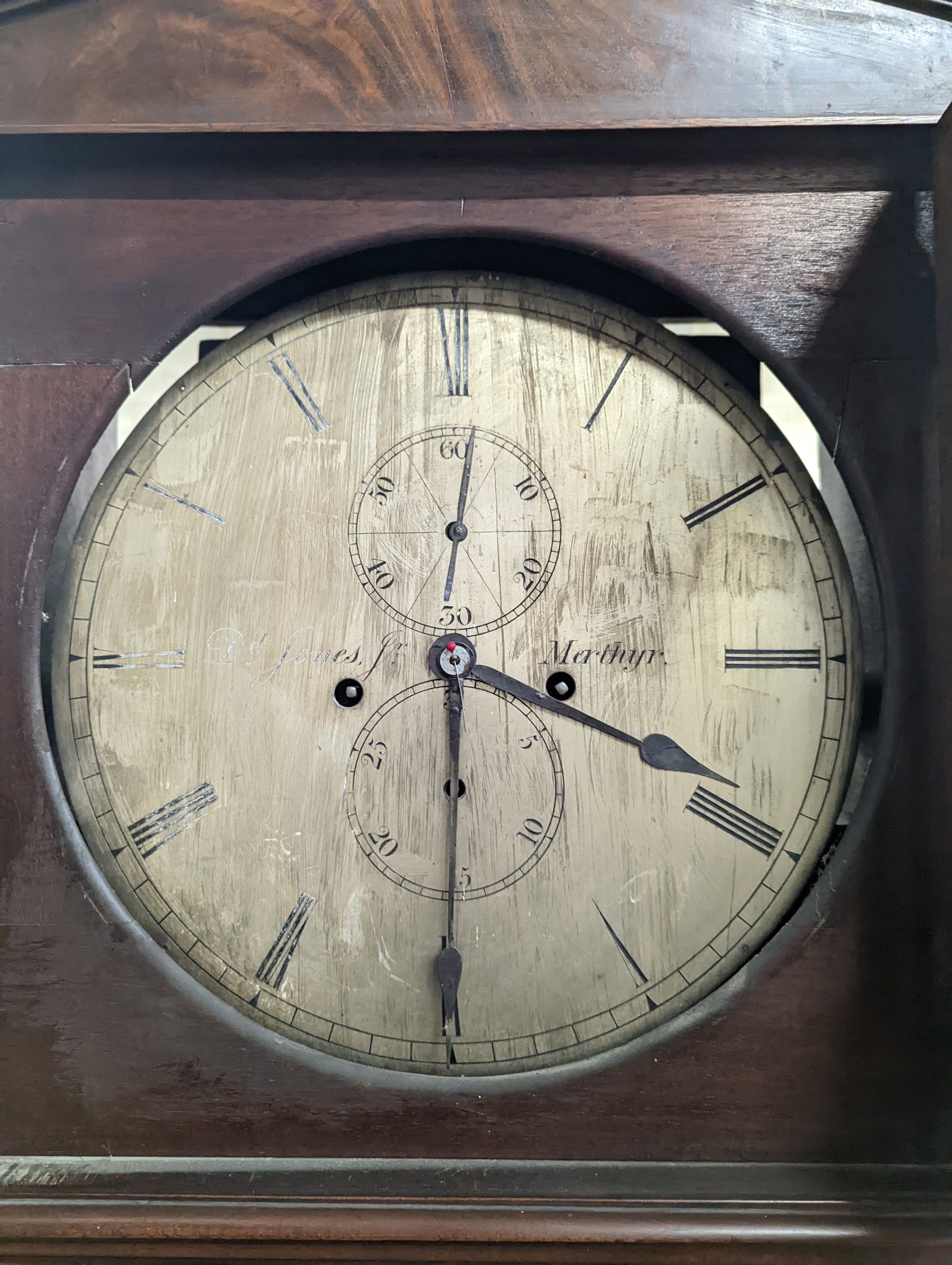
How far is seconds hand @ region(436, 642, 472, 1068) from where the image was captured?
0.87 meters

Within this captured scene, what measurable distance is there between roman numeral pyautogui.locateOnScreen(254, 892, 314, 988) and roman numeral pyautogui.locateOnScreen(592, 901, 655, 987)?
29 centimetres

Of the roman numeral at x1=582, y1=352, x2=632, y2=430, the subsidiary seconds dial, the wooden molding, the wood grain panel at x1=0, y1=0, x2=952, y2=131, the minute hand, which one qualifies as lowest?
the wooden molding

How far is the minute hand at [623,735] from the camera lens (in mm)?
899

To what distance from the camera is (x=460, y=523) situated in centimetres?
→ 93

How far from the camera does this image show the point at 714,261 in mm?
892

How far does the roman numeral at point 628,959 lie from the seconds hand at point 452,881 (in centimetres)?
14

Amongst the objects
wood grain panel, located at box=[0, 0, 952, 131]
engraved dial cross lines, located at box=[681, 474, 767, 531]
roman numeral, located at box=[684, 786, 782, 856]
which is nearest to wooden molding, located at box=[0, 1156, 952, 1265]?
roman numeral, located at box=[684, 786, 782, 856]

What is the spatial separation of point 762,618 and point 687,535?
11 centimetres

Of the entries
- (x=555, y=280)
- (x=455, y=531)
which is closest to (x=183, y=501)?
(x=455, y=531)

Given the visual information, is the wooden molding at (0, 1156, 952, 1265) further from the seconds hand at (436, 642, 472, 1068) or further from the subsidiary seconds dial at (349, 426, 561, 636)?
the subsidiary seconds dial at (349, 426, 561, 636)

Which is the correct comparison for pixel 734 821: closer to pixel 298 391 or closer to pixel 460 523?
pixel 460 523

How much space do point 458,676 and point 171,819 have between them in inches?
12.4

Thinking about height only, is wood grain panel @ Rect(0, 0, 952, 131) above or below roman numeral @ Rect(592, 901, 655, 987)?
above

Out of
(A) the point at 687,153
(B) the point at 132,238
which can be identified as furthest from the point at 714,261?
(B) the point at 132,238
